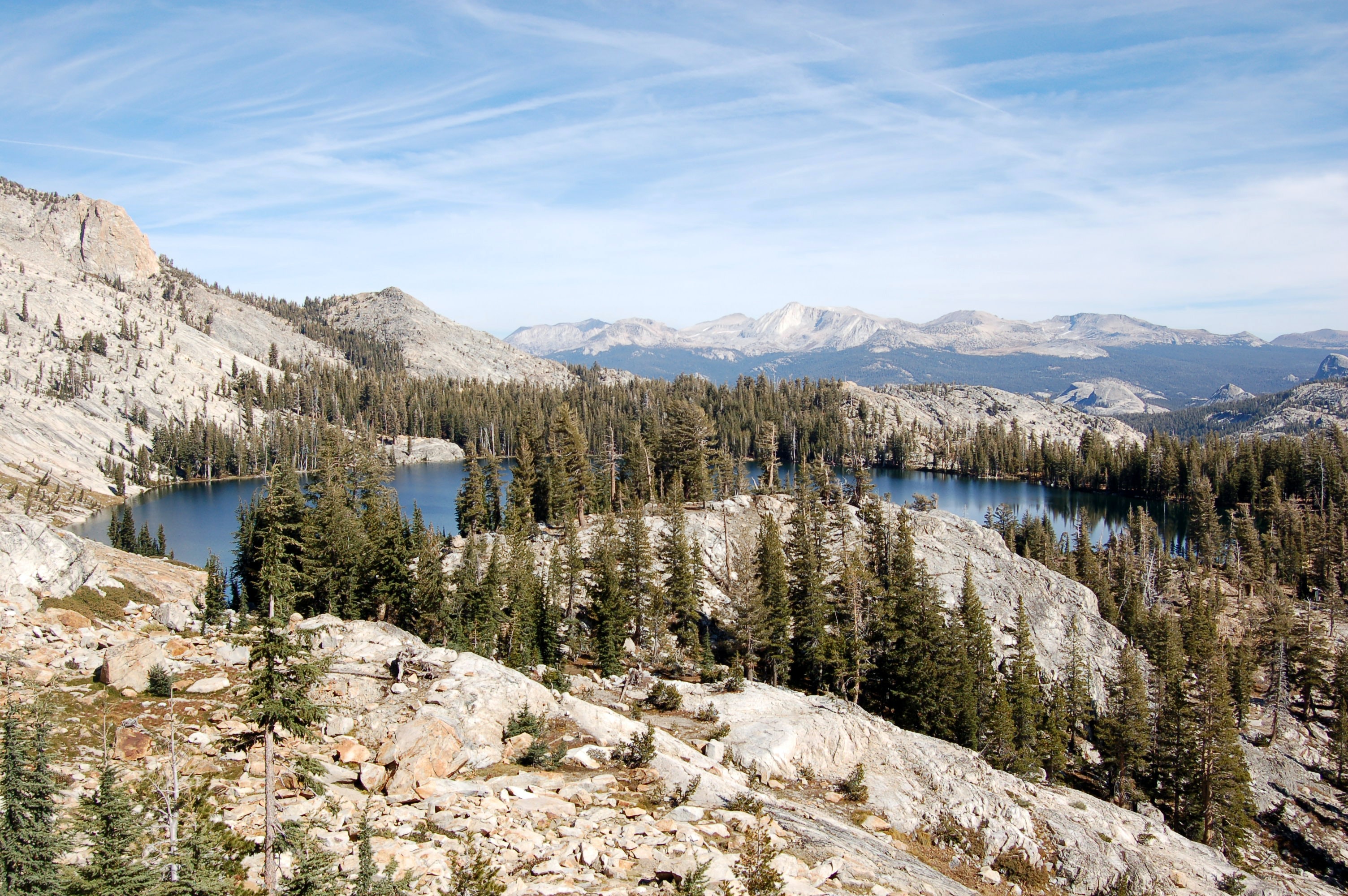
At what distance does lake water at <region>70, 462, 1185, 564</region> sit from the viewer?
375 feet

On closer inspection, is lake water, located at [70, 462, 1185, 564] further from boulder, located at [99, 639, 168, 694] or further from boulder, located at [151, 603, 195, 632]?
boulder, located at [99, 639, 168, 694]

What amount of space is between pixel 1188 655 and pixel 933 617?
138ft

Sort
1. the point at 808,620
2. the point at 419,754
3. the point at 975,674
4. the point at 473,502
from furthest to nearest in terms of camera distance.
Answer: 1. the point at 473,502
2. the point at 808,620
3. the point at 975,674
4. the point at 419,754

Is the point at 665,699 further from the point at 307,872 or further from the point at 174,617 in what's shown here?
the point at 307,872

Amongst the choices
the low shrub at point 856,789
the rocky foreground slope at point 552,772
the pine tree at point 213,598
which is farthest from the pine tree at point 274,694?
the pine tree at point 213,598

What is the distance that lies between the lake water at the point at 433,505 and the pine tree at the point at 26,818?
90290mm

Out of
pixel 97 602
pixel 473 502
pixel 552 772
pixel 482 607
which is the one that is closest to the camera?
pixel 552 772

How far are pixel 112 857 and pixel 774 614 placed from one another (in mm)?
46484

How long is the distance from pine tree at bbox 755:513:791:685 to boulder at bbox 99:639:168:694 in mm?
37971

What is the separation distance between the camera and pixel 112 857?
1339 centimetres

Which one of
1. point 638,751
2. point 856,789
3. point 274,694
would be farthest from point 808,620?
point 274,694

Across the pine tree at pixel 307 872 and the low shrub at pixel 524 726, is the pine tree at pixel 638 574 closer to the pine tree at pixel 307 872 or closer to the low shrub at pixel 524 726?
the low shrub at pixel 524 726

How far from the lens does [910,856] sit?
27.4 m

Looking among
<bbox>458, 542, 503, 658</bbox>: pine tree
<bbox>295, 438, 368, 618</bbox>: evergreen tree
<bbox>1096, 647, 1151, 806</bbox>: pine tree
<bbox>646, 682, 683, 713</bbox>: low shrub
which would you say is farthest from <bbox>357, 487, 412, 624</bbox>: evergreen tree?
<bbox>1096, 647, 1151, 806</bbox>: pine tree
